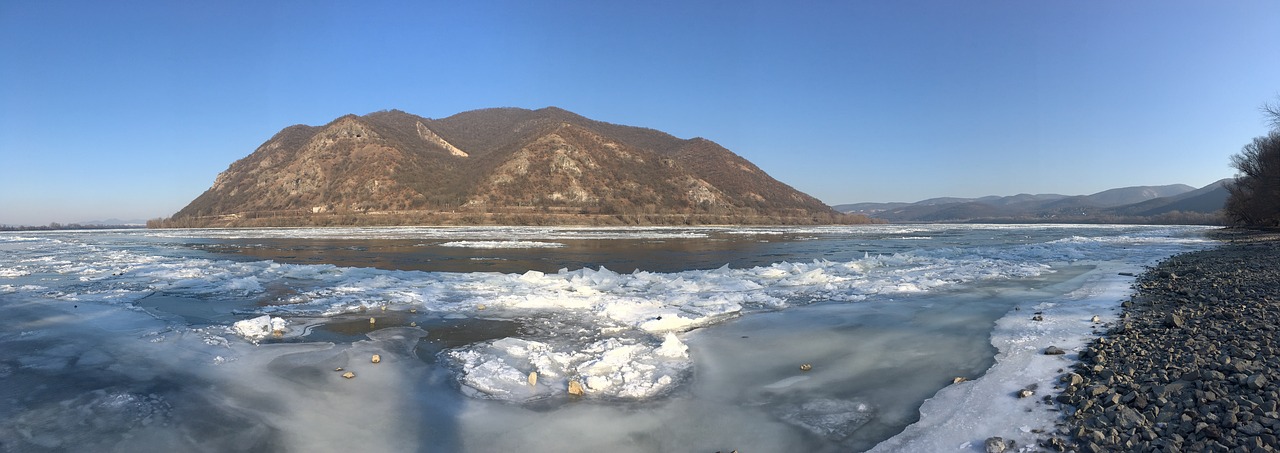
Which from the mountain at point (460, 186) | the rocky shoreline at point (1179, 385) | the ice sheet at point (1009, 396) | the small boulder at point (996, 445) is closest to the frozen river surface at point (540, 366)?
the ice sheet at point (1009, 396)

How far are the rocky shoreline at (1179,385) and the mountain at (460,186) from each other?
300 ft

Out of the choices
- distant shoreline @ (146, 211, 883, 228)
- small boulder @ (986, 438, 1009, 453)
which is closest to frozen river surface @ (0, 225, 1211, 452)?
small boulder @ (986, 438, 1009, 453)

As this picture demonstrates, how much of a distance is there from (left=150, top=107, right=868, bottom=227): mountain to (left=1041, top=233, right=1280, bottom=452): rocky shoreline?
3599 inches

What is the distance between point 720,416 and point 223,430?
14.5 ft

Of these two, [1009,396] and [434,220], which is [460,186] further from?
[1009,396]

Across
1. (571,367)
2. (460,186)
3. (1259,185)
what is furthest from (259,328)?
(460,186)

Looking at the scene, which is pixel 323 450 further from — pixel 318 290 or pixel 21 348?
pixel 318 290

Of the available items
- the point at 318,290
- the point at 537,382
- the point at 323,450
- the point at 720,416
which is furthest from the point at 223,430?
the point at 318,290

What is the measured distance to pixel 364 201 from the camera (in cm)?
10600

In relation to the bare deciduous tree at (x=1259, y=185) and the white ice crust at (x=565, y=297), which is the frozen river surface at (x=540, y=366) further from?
the bare deciduous tree at (x=1259, y=185)

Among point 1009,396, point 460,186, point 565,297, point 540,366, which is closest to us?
point 1009,396

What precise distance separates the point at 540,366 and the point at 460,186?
374ft

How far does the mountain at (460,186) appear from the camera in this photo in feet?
338

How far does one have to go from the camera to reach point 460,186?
114312 mm
